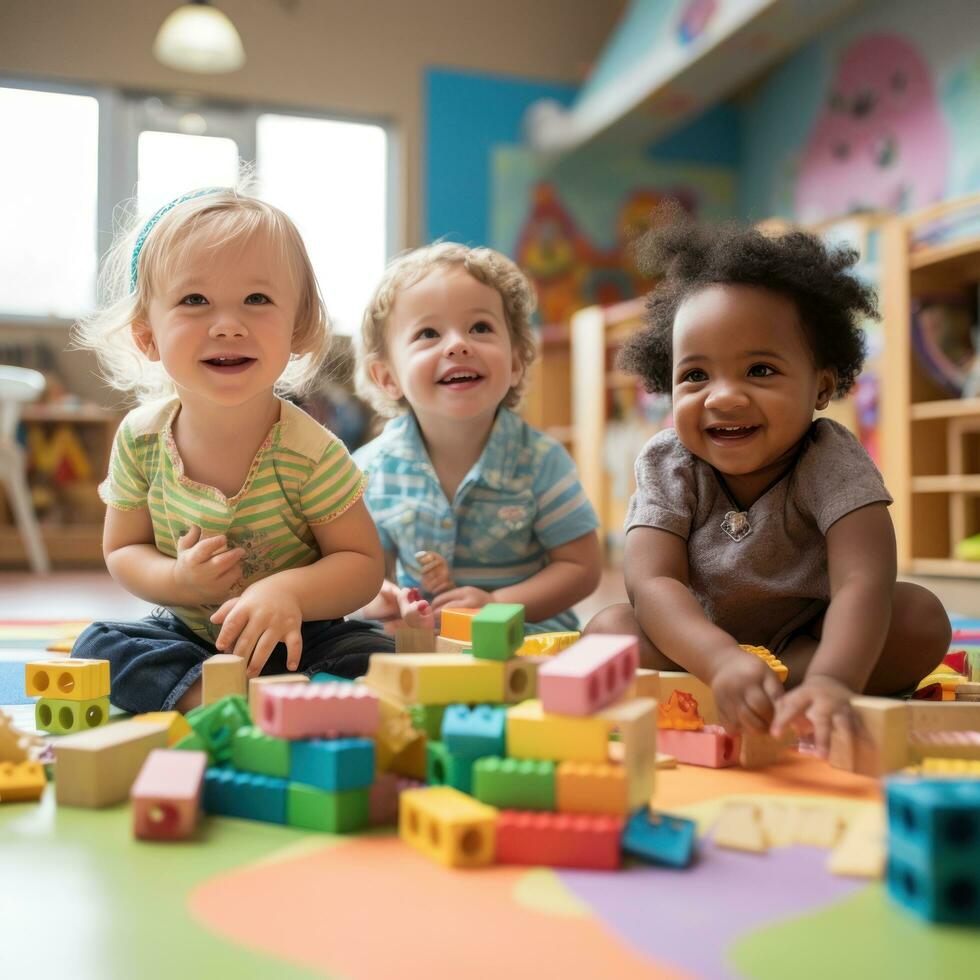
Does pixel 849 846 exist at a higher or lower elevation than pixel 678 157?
lower

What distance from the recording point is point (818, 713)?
2.33 feet

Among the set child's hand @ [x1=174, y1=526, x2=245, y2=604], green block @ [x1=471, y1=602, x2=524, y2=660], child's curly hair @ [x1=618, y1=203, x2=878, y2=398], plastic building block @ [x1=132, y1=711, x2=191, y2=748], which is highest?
child's curly hair @ [x1=618, y1=203, x2=878, y2=398]

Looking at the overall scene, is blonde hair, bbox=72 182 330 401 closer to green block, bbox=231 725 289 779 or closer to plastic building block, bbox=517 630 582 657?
plastic building block, bbox=517 630 582 657

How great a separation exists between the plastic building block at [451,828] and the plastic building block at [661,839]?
3.0 inches

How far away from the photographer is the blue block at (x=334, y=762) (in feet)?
2.07

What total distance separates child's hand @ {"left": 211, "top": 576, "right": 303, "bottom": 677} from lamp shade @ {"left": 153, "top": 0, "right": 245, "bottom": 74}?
121 inches

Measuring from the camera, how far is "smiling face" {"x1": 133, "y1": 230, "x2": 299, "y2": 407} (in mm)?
1006

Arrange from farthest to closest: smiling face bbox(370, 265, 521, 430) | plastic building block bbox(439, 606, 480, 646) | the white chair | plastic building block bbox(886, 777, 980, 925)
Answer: the white chair → smiling face bbox(370, 265, 521, 430) → plastic building block bbox(439, 606, 480, 646) → plastic building block bbox(886, 777, 980, 925)

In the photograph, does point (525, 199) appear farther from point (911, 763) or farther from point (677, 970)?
point (677, 970)

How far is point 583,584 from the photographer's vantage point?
53.9 inches

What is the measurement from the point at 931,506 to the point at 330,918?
2.58m

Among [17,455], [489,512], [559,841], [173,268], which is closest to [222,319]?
[173,268]

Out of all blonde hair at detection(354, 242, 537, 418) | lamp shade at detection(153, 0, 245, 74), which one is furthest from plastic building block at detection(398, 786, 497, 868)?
lamp shade at detection(153, 0, 245, 74)

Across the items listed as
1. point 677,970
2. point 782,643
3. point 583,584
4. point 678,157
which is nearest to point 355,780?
point 677,970
